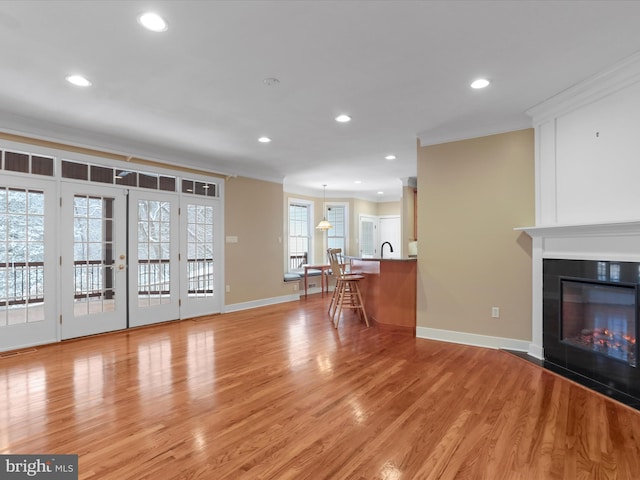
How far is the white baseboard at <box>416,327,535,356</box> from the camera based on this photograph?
408cm

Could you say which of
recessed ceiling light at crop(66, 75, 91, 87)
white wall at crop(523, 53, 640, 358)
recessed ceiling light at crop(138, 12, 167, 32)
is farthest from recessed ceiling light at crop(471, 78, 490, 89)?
recessed ceiling light at crop(66, 75, 91, 87)

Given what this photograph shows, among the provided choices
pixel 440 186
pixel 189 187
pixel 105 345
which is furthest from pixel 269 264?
pixel 440 186

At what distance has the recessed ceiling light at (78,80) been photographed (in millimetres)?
3102

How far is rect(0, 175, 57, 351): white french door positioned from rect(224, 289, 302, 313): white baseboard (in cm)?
271

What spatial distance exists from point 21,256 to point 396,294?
4670 mm

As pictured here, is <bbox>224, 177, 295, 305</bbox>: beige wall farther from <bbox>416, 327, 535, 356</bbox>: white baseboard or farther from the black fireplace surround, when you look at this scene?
the black fireplace surround

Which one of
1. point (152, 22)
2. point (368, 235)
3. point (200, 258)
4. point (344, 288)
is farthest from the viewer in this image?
point (368, 235)

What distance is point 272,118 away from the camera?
13.6 ft

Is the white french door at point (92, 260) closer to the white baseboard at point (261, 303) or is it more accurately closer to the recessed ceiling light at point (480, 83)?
the white baseboard at point (261, 303)

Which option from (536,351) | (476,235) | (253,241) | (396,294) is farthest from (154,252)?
(536,351)

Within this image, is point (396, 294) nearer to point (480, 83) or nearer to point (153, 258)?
point (480, 83)

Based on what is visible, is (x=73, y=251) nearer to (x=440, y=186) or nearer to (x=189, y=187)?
(x=189, y=187)

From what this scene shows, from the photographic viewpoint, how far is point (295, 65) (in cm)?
292

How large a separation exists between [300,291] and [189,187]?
3677 mm
